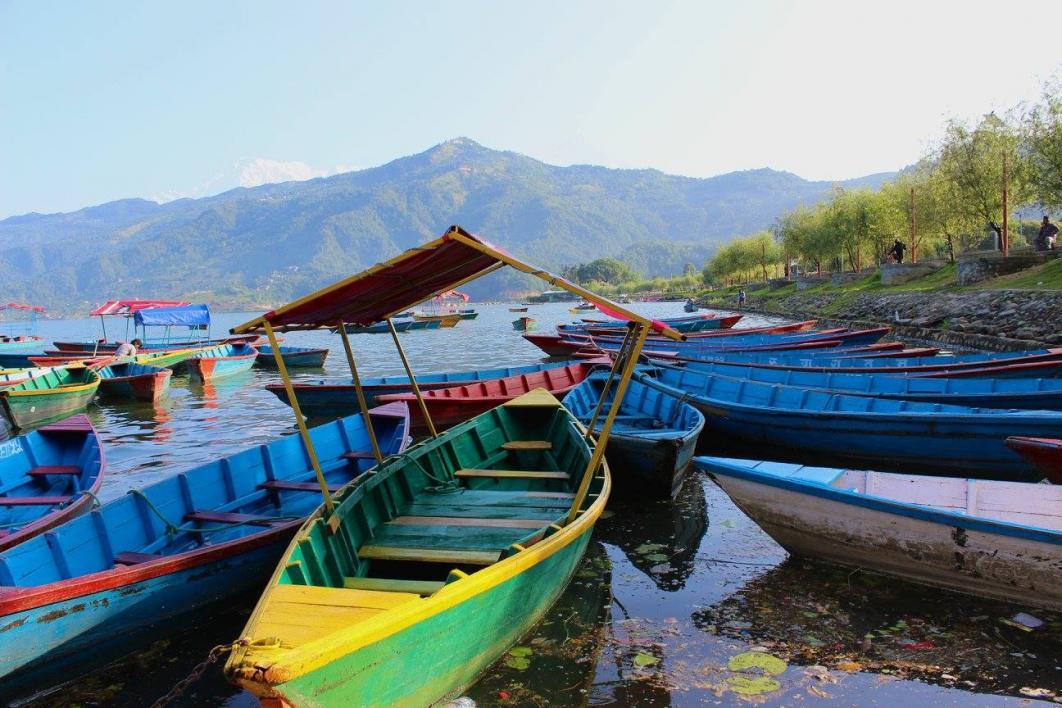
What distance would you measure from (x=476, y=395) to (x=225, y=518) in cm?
837

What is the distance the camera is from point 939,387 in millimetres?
13117

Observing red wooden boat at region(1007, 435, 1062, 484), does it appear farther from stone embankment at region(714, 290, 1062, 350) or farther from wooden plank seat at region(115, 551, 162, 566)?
stone embankment at region(714, 290, 1062, 350)

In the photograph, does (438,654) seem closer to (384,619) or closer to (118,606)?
(384,619)

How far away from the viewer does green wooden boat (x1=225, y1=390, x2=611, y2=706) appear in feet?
12.1

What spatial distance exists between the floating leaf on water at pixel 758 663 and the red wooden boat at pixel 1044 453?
4.12m

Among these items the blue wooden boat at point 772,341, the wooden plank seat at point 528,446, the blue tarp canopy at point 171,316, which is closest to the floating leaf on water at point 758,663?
the wooden plank seat at point 528,446

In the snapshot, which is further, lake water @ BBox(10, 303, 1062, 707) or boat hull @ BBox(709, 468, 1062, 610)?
boat hull @ BBox(709, 468, 1062, 610)

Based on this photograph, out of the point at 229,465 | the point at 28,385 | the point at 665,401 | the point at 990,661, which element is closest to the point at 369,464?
the point at 229,465

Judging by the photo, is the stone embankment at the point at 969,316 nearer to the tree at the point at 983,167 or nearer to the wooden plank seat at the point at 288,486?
the tree at the point at 983,167

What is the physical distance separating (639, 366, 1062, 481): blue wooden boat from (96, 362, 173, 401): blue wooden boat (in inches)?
697

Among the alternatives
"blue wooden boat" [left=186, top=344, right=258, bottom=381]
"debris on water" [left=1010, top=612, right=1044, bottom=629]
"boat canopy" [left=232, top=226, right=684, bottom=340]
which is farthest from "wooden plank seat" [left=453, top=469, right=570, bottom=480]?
"blue wooden boat" [left=186, top=344, right=258, bottom=381]

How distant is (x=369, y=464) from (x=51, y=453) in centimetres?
468

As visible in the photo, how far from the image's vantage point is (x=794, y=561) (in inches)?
299

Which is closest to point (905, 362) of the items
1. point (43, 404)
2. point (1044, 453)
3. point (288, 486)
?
point (1044, 453)
